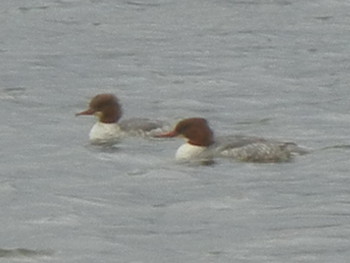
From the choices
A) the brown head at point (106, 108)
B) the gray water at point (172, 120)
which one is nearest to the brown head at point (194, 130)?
the gray water at point (172, 120)

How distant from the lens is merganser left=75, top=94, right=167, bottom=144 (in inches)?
854

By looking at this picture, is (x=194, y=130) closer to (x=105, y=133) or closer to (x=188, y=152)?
(x=188, y=152)

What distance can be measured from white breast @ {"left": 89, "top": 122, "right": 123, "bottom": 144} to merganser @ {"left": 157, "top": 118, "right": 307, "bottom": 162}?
726mm

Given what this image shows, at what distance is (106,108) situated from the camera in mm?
22266

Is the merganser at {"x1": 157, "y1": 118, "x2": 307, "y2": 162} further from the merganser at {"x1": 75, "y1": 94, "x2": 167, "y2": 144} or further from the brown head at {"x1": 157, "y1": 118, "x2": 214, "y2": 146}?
the merganser at {"x1": 75, "y1": 94, "x2": 167, "y2": 144}

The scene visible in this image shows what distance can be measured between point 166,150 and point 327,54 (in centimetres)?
613

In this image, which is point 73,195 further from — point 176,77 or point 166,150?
point 176,77

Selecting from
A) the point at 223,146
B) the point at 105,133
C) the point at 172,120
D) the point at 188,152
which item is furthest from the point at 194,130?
the point at 172,120

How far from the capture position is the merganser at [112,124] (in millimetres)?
21703

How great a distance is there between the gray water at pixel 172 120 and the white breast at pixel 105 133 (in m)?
0.15

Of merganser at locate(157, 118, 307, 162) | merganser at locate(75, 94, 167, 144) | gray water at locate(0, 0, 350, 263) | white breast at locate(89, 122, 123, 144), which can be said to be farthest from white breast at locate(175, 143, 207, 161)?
white breast at locate(89, 122, 123, 144)

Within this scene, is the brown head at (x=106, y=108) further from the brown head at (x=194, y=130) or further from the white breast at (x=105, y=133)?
the brown head at (x=194, y=130)

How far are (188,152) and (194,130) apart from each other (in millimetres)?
294

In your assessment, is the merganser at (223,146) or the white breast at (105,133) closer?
the merganser at (223,146)
